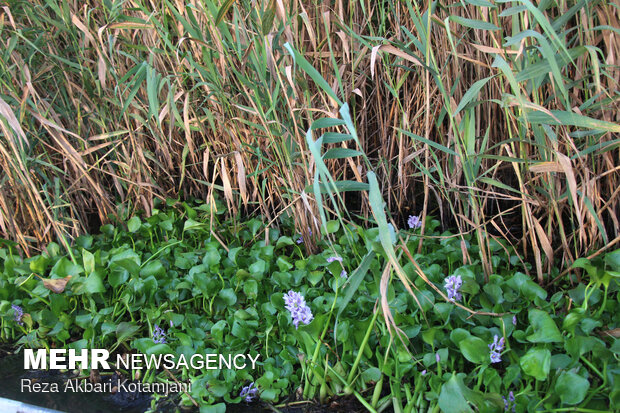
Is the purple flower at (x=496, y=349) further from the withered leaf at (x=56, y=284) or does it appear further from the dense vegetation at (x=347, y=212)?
the withered leaf at (x=56, y=284)

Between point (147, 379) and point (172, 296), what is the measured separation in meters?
0.18

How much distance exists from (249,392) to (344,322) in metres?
0.21

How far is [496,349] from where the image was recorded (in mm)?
859

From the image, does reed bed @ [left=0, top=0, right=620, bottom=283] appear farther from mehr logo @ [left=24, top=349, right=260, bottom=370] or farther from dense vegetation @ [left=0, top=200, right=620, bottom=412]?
mehr logo @ [left=24, top=349, right=260, bottom=370]

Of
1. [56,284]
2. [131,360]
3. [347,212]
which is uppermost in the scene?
[347,212]

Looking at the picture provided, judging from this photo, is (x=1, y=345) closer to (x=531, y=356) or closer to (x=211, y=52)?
(x=211, y=52)

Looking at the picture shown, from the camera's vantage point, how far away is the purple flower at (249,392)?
3.03 ft

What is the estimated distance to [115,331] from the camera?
1.05 m

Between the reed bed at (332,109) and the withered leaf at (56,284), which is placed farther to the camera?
the withered leaf at (56,284)

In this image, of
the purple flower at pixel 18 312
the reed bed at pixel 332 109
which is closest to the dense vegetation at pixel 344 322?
the purple flower at pixel 18 312

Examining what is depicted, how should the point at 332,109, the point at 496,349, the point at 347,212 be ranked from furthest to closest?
the point at 332,109 < the point at 496,349 < the point at 347,212

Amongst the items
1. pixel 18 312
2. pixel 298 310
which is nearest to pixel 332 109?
pixel 298 310

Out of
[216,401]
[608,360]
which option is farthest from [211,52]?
[608,360]

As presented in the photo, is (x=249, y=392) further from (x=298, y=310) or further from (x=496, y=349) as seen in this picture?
(x=496, y=349)
